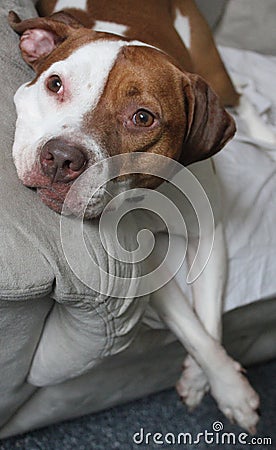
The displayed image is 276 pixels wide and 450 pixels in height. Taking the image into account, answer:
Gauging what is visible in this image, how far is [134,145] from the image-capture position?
5.16 ft

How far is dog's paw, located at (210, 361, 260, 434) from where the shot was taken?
183 centimetres

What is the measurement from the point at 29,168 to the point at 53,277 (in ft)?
0.71

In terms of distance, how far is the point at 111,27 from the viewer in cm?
207

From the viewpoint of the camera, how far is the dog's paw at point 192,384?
1929 mm

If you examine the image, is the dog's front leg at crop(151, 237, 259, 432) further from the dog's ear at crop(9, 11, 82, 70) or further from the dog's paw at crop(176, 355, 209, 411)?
the dog's ear at crop(9, 11, 82, 70)

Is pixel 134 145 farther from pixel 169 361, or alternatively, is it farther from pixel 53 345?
pixel 169 361

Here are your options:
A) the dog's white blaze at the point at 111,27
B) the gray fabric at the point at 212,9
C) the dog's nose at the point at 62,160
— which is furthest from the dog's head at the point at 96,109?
the gray fabric at the point at 212,9

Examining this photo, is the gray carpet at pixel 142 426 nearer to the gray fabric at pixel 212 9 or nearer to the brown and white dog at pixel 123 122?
the brown and white dog at pixel 123 122

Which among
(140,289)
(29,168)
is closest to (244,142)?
(140,289)

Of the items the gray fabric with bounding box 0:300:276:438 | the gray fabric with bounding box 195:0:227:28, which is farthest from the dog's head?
the gray fabric with bounding box 195:0:227:28

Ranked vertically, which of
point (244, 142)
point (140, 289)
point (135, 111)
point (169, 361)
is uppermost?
point (135, 111)

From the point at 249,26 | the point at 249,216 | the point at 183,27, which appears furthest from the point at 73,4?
the point at 249,26

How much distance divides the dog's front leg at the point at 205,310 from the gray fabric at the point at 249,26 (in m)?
1.09

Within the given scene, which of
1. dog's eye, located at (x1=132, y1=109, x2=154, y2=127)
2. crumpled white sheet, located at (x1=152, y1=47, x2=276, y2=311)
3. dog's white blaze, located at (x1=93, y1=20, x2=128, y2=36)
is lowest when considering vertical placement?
crumpled white sheet, located at (x1=152, y1=47, x2=276, y2=311)
